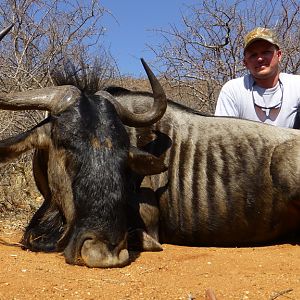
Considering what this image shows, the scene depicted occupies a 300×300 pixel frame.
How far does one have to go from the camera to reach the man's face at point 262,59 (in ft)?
17.4

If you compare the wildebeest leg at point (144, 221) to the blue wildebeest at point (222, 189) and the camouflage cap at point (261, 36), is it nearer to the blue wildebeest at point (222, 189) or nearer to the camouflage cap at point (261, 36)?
the blue wildebeest at point (222, 189)

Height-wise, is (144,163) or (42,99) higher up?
(42,99)

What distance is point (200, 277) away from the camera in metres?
3.13

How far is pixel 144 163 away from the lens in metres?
3.94

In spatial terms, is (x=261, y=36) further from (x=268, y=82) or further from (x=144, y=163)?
(x=144, y=163)

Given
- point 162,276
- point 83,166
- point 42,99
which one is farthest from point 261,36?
point 162,276

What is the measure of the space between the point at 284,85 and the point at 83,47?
3.53 metres

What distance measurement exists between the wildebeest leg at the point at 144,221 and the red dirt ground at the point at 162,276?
11 centimetres

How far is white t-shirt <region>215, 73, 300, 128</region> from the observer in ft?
17.2

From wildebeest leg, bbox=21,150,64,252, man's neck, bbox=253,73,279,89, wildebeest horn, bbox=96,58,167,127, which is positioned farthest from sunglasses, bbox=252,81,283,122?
wildebeest leg, bbox=21,150,64,252

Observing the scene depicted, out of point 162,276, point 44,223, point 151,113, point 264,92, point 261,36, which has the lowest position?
point 162,276

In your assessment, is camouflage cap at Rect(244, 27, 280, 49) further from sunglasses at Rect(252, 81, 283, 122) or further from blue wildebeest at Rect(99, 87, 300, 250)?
blue wildebeest at Rect(99, 87, 300, 250)

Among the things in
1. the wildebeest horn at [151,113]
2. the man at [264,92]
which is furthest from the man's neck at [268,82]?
the wildebeest horn at [151,113]

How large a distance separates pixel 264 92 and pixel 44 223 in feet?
8.10
